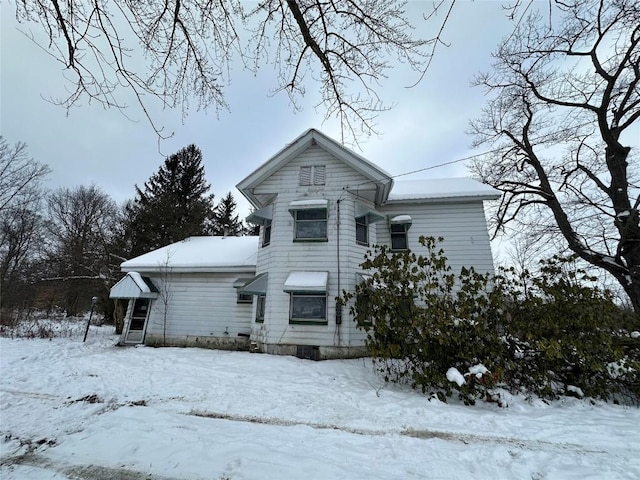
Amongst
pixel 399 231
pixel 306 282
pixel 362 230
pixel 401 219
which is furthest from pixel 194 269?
pixel 401 219

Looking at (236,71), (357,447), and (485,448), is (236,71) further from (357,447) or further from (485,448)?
(485,448)

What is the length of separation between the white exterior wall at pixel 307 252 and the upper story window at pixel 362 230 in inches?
13.6

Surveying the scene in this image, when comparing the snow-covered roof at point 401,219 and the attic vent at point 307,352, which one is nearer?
the attic vent at point 307,352

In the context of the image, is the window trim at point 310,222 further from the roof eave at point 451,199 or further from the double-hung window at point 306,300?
the roof eave at point 451,199

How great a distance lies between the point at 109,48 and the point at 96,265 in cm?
1972

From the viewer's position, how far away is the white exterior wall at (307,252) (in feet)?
29.5

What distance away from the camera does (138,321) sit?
1161cm

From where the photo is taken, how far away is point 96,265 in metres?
17.8

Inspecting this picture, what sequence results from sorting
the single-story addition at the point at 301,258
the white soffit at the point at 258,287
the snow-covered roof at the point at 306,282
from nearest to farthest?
the snow-covered roof at the point at 306,282
the single-story addition at the point at 301,258
the white soffit at the point at 258,287

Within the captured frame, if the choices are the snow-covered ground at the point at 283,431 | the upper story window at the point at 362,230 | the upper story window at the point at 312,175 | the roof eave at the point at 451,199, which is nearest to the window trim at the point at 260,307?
the snow-covered ground at the point at 283,431

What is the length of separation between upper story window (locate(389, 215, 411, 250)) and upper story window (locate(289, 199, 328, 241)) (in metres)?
2.92

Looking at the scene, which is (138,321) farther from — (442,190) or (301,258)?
(442,190)

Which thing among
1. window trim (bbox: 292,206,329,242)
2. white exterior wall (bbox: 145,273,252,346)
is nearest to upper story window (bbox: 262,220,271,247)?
window trim (bbox: 292,206,329,242)

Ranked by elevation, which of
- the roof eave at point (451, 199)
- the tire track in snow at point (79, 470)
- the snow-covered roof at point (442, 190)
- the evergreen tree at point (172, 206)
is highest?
the evergreen tree at point (172, 206)
